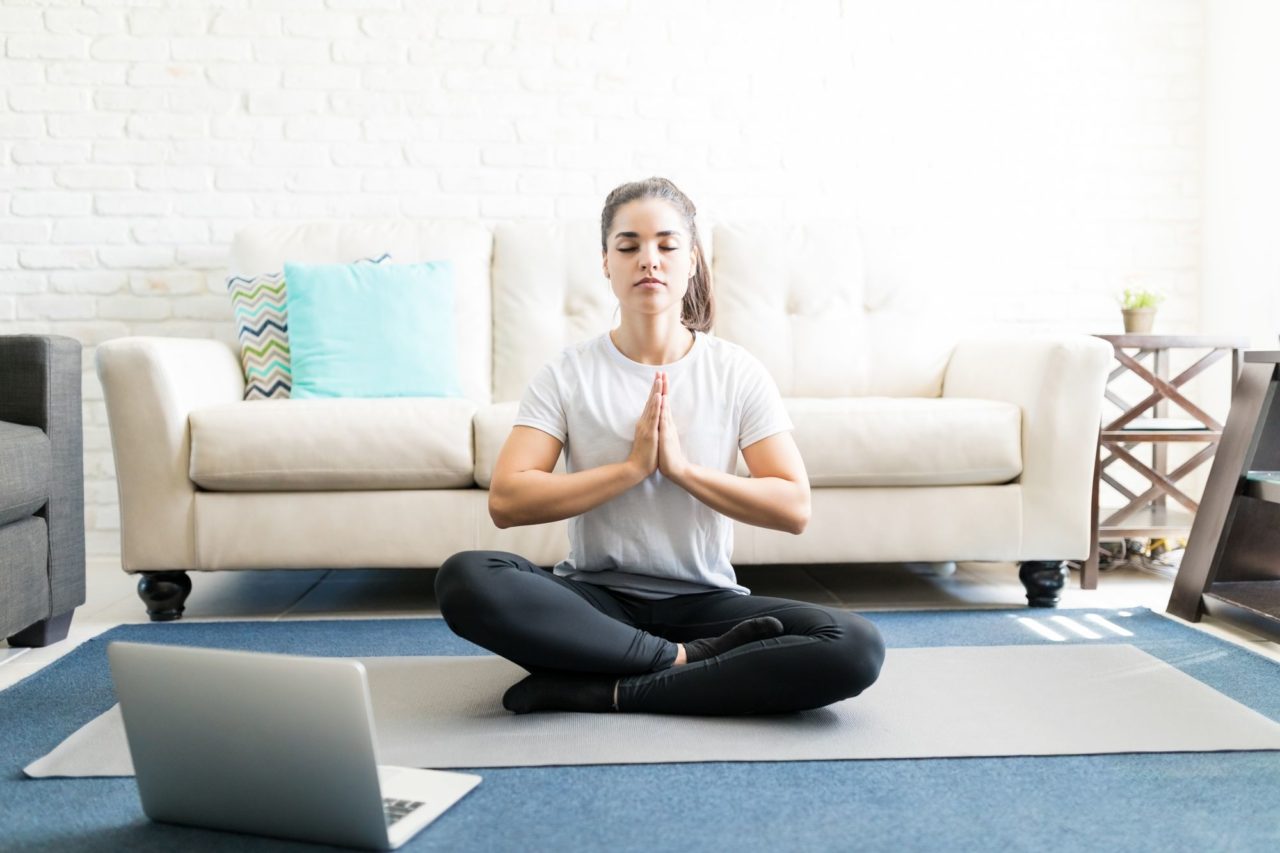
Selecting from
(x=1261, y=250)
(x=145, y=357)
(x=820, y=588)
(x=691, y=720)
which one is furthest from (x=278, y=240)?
(x=1261, y=250)

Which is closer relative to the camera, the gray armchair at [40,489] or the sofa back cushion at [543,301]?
the gray armchair at [40,489]

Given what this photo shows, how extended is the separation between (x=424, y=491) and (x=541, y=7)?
1.66 meters

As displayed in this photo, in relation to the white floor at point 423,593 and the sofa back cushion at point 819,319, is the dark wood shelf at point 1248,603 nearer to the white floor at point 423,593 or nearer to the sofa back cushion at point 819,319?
the white floor at point 423,593

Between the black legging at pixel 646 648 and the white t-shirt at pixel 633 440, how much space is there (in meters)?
0.12

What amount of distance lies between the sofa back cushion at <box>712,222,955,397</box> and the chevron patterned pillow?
104cm

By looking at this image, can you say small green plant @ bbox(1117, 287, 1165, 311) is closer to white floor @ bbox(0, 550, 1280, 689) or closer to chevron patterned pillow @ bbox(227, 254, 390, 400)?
white floor @ bbox(0, 550, 1280, 689)

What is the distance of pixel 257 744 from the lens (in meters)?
1.23

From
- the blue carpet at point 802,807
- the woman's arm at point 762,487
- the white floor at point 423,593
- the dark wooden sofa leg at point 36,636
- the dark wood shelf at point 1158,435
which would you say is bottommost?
the white floor at point 423,593

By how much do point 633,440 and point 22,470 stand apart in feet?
4.01

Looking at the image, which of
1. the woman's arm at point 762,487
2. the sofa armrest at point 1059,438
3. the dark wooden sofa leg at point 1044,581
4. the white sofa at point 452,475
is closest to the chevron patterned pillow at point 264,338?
the white sofa at point 452,475

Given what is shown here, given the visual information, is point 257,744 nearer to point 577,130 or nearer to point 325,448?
point 325,448

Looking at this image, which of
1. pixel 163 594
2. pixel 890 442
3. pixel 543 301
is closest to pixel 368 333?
pixel 543 301

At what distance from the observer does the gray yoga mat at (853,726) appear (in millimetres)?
1563

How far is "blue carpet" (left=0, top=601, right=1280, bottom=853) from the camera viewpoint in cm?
128
